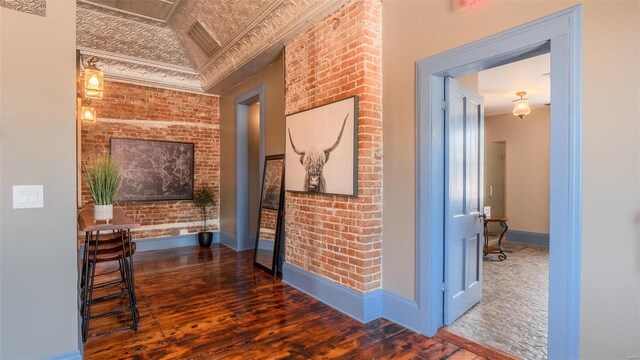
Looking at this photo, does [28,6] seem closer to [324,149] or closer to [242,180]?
[324,149]

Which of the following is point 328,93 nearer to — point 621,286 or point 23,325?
point 621,286

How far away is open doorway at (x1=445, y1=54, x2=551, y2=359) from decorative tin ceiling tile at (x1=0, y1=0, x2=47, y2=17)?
11.3 feet

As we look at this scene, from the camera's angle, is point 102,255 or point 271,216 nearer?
point 102,255

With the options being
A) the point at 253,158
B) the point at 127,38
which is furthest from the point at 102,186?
the point at 127,38

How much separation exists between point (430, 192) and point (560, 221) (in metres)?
0.94

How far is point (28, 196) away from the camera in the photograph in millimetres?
2055

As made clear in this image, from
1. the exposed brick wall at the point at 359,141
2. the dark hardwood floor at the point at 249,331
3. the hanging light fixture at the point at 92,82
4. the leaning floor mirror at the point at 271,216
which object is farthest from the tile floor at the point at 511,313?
the hanging light fixture at the point at 92,82

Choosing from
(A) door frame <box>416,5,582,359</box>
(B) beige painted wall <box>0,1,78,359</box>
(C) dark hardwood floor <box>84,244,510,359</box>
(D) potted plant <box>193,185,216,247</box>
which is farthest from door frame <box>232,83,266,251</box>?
(A) door frame <box>416,5,582,359</box>

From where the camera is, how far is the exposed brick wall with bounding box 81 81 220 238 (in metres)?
5.70

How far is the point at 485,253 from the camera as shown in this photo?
577cm

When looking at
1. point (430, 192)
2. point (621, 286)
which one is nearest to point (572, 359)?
point (621, 286)

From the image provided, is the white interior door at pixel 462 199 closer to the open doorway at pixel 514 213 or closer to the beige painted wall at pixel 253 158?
the open doorway at pixel 514 213

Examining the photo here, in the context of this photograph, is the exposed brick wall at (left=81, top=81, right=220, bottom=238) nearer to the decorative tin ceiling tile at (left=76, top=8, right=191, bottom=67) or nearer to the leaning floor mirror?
the decorative tin ceiling tile at (left=76, top=8, right=191, bottom=67)

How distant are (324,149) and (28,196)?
2.42 metres
